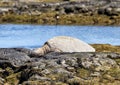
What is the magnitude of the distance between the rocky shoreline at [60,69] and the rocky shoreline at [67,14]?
176 ft

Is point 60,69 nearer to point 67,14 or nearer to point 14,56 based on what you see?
point 14,56

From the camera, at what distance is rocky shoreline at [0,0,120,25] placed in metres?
80.1

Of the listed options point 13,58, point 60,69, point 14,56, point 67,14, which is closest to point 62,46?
point 14,56

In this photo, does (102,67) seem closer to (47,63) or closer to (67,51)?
(47,63)

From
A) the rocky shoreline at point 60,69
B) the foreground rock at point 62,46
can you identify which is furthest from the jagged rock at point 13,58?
the foreground rock at point 62,46

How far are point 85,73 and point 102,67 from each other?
3.55 ft

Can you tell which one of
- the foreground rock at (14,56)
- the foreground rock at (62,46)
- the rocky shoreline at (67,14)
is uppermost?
the foreground rock at (14,56)

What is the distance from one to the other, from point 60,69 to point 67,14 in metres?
62.2

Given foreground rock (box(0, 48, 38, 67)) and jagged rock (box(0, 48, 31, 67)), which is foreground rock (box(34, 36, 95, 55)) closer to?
foreground rock (box(0, 48, 38, 67))

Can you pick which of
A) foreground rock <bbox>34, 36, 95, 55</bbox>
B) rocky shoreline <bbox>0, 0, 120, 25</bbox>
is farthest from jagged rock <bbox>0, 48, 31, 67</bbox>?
rocky shoreline <bbox>0, 0, 120, 25</bbox>

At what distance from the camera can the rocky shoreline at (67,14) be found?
263ft

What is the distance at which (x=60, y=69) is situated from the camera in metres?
22.1

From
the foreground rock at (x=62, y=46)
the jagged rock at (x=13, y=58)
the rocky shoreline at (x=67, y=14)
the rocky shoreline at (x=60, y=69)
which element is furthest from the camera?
the rocky shoreline at (x=67, y=14)

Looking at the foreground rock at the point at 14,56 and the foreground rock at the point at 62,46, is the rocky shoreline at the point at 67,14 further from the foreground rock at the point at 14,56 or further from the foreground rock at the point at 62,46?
the foreground rock at the point at 14,56
